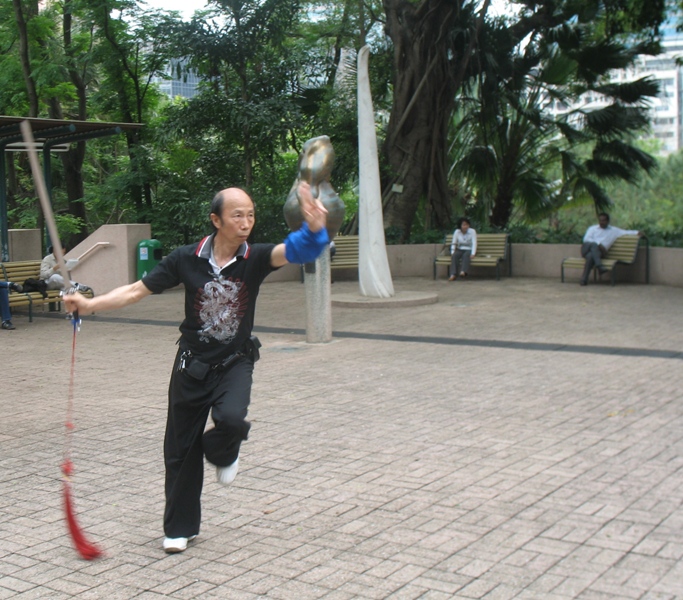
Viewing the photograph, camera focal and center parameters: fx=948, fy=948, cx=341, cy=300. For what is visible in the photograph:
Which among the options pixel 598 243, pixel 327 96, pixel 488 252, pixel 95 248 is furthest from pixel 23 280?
pixel 598 243

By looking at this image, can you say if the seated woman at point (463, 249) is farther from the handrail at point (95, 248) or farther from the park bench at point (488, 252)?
the handrail at point (95, 248)

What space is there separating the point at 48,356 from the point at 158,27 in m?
11.6

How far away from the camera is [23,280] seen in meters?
14.3

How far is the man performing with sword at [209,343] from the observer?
430 centimetres

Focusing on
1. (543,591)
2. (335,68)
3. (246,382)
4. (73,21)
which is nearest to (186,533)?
(246,382)

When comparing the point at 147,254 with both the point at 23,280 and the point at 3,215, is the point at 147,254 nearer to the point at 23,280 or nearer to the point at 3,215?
the point at 3,215

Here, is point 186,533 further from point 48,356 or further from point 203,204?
point 203,204

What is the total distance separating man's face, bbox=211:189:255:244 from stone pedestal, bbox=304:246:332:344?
6.71 meters

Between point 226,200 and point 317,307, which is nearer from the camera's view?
point 226,200

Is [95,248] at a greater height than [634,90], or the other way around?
[634,90]

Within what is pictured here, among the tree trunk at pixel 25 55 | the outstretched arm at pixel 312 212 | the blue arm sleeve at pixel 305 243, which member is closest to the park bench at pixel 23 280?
the tree trunk at pixel 25 55

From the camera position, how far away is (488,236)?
19.8 metres

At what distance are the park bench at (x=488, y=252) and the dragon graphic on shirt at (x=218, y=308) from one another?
49.4 ft

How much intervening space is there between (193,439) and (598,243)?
1451 centimetres
